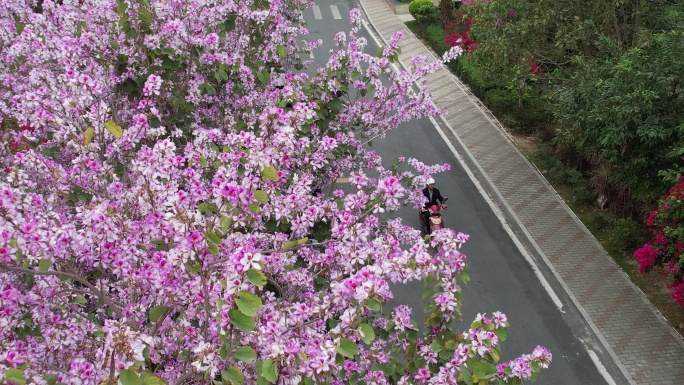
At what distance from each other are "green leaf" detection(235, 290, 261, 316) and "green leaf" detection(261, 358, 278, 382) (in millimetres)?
420

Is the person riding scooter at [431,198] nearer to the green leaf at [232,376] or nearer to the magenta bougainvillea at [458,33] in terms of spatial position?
the green leaf at [232,376]

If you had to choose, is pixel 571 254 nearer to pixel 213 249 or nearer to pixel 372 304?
pixel 372 304

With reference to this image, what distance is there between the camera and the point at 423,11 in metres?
34.0

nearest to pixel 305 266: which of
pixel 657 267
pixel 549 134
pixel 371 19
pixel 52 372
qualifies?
pixel 52 372

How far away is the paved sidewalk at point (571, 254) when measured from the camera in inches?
494

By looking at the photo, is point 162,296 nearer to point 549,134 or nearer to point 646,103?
point 646,103

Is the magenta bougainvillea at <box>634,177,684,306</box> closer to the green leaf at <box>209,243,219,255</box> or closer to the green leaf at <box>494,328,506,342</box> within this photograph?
the green leaf at <box>494,328,506,342</box>

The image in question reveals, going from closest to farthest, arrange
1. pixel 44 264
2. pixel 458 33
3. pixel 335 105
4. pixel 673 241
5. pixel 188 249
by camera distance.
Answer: pixel 188 249, pixel 44 264, pixel 335 105, pixel 673 241, pixel 458 33

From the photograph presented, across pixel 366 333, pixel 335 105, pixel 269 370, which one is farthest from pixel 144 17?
pixel 269 370

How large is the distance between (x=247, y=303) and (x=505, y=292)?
1084cm

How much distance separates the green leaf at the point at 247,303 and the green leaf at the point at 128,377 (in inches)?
36.5

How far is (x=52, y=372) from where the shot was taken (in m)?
5.85

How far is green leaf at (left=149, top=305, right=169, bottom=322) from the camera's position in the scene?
19.1ft

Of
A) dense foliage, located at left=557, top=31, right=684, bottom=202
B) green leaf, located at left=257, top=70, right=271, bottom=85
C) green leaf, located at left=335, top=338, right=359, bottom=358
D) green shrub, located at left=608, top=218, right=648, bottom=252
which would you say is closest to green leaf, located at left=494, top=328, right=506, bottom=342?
green leaf, located at left=335, top=338, right=359, bottom=358
